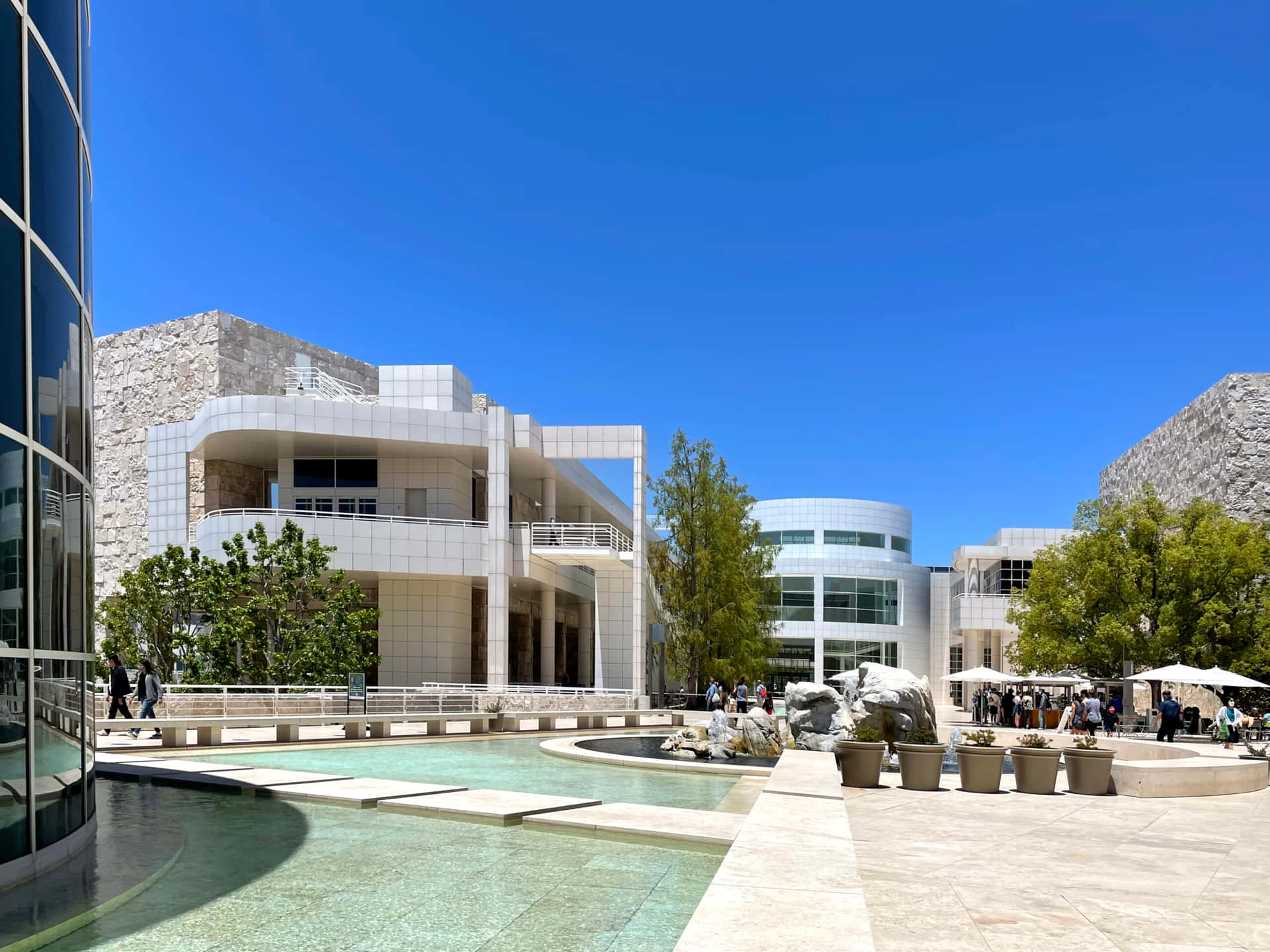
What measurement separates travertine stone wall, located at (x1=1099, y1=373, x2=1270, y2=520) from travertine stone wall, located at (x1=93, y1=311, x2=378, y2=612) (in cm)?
5112

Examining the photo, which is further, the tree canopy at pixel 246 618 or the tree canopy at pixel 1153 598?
the tree canopy at pixel 1153 598

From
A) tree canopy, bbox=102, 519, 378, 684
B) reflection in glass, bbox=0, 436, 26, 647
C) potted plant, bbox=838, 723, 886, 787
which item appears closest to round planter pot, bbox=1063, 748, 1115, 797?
potted plant, bbox=838, 723, 886, 787

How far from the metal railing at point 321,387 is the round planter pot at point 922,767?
37855mm

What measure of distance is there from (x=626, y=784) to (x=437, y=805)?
564cm

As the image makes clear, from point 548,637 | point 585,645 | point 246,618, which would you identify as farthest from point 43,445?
point 585,645

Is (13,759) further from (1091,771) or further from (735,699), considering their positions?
(735,699)

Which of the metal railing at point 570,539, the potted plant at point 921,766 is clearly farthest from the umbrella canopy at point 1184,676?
the metal railing at point 570,539

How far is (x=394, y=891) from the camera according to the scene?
8430 millimetres

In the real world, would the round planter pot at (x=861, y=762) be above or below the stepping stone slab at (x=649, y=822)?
below

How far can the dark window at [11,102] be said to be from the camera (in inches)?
347

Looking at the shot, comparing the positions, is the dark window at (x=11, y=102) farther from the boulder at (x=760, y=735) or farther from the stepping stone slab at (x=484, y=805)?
the boulder at (x=760, y=735)

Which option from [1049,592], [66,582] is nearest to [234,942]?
[66,582]

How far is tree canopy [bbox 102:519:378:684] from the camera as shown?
3538cm

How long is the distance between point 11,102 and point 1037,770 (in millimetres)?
15757
